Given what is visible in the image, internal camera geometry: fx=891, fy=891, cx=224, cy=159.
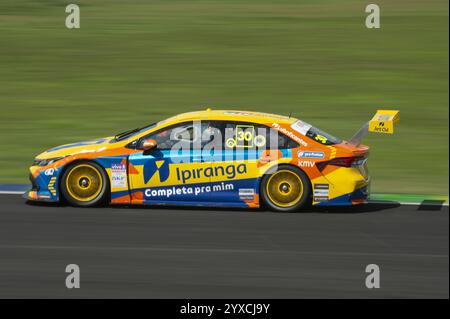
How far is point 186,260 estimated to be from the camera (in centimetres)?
946

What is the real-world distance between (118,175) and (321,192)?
266 cm

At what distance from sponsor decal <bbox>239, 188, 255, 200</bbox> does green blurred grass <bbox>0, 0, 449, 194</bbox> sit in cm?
313

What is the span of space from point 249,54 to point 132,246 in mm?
13221

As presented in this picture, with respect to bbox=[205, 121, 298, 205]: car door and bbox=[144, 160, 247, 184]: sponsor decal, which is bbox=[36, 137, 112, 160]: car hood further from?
bbox=[205, 121, 298, 205]: car door

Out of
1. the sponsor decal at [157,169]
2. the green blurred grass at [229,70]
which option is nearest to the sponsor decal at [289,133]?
the sponsor decal at [157,169]

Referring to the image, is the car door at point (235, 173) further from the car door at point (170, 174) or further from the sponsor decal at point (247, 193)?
the car door at point (170, 174)

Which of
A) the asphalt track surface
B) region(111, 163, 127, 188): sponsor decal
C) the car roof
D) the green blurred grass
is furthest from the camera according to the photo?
the green blurred grass

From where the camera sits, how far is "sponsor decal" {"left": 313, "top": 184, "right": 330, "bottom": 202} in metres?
11.6

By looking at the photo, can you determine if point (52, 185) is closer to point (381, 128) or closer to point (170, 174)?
point (170, 174)

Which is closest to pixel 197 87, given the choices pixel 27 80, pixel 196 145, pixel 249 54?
pixel 249 54

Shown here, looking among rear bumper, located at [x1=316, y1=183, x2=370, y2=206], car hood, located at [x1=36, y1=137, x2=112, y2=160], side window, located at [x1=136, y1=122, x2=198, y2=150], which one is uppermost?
side window, located at [x1=136, y1=122, x2=198, y2=150]

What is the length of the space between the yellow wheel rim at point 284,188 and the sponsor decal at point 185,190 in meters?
0.53

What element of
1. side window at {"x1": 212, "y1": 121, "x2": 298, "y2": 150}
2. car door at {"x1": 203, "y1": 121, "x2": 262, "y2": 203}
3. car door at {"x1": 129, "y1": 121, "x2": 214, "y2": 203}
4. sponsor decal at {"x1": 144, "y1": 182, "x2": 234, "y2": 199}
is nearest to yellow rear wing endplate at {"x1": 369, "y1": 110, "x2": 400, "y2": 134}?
side window at {"x1": 212, "y1": 121, "x2": 298, "y2": 150}
